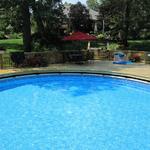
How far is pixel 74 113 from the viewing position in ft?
42.2

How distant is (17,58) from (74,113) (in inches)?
303

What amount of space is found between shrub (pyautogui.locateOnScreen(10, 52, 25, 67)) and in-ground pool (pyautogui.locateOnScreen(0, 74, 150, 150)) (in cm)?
206

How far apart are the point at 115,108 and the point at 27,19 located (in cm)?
1142

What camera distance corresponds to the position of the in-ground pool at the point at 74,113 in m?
9.91

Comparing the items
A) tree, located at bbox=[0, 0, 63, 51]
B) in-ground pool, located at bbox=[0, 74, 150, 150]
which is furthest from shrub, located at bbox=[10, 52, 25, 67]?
tree, located at bbox=[0, 0, 63, 51]

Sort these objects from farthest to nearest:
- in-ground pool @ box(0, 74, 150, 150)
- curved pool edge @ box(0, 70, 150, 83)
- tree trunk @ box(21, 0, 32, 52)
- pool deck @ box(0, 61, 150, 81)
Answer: tree trunk @ box(21, 0, 32, 52)
pool deck @ box(0, 61, 150, 81)
curved pool edge @ box(0, 70, 150, 83)
in-ground pool @ box(0, 74, 150, 150)

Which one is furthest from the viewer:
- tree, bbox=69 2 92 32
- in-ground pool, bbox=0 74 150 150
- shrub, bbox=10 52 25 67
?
tree, bbox=69 2 92 32

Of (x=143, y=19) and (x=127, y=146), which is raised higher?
(x=143, y=19)

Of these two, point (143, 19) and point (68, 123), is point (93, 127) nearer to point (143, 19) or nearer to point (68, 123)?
A: point (68, 123)

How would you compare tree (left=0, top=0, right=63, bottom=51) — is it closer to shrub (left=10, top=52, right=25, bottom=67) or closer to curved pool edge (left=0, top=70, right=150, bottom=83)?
shrub (left=10, top=52, right=25, bottom=67)

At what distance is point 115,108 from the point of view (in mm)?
13516

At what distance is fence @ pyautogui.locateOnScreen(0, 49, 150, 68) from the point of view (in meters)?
19.3

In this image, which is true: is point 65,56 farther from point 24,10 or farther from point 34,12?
point 24,10

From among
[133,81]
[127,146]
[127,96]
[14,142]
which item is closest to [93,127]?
[127,146]
